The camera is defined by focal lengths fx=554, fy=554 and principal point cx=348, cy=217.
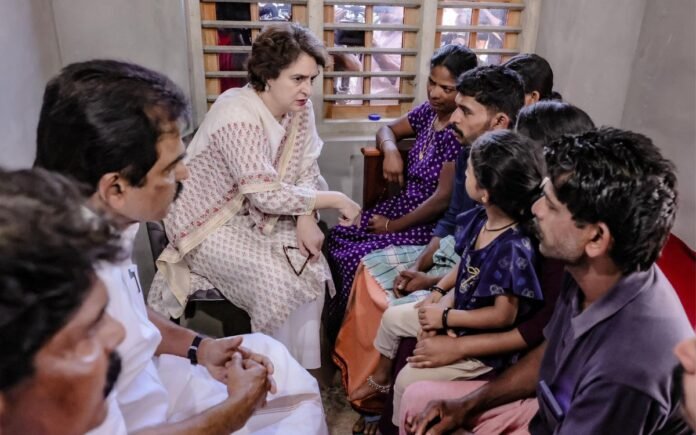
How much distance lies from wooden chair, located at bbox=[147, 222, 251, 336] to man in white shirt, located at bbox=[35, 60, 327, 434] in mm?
637

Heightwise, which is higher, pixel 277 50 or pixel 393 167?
pixel 277 50

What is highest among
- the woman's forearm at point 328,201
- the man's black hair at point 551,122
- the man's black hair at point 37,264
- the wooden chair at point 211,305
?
the man's black hair at point 37,264

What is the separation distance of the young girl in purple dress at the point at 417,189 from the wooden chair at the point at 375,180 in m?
0.03

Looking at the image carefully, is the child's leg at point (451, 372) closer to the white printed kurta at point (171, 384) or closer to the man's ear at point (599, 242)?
the white printed kurta at point (171, 384)

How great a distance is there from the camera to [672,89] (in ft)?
7.00

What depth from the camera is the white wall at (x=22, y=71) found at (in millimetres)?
1674

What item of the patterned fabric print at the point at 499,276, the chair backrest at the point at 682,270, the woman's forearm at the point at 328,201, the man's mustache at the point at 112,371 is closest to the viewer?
the man's mustache at the point at 112,371

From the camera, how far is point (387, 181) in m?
2.21

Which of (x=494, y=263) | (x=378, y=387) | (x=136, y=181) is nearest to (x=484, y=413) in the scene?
(x=494, y=263)

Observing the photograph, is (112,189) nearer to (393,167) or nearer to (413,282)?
(413,282)

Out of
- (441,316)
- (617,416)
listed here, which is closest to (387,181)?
(441,316)

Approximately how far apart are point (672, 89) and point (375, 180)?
1.19m

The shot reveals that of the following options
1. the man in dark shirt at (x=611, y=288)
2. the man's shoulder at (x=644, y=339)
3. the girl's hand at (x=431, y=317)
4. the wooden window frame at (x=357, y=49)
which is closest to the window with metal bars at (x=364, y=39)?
the wooden window frame at (x=357, y=49)

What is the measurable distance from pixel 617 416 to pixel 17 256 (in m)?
0.89
